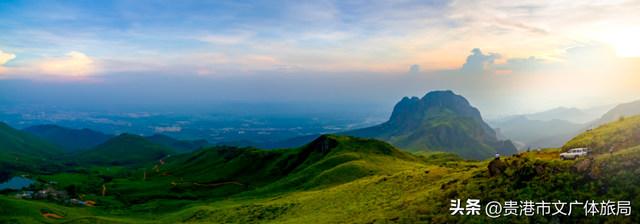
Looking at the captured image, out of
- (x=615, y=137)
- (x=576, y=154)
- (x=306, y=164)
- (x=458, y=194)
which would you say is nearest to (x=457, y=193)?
(x=458, y=194)

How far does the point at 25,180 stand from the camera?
523 ft

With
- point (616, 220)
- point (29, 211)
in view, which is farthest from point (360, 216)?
point (29, 211)

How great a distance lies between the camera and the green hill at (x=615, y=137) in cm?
2614

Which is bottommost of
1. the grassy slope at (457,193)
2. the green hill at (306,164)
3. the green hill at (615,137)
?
the green hill at (306,164)

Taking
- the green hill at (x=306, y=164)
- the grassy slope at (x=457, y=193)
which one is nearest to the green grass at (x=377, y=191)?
the grassy slope at (x=457, y=193)

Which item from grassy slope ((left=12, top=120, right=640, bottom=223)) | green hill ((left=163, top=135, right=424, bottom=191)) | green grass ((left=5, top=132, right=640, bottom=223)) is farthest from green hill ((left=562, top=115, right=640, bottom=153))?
green hill ((left=163, top=135, right=424, bottom=191))

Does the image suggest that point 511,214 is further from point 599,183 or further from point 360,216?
point 360,216

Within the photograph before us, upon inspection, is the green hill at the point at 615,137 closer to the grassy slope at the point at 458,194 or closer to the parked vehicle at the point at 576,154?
the parked vehicle at the point at 576,154

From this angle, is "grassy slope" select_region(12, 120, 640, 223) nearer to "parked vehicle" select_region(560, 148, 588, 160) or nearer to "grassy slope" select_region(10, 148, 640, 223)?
"grassy slope" select_region(10, 148, 640, 223)

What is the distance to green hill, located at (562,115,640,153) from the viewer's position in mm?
26141

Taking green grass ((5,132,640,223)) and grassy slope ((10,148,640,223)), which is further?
green grass ((5,132,640,223))

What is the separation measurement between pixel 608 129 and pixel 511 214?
1873cm

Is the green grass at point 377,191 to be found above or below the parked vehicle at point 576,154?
below

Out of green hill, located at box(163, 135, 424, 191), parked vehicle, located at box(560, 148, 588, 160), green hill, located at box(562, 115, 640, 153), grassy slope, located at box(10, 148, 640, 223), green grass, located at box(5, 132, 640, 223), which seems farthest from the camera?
green hill, located at box(163, 135, 424, 191)
